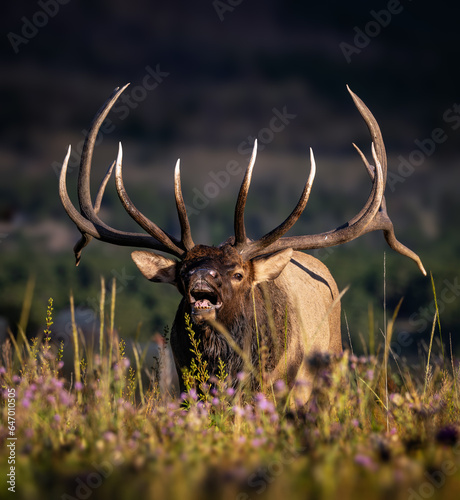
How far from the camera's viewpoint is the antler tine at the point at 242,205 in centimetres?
538

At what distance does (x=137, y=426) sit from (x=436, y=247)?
127 m

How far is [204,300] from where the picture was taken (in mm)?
5047

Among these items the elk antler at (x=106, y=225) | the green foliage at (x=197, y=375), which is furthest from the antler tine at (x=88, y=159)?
the green foliage at (x=197, y=375)

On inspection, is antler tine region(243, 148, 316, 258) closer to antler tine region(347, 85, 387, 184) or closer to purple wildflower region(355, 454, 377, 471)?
antler tine region(347, 85, 387, 184)

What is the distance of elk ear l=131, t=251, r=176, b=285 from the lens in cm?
582

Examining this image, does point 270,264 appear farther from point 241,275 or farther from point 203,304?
point 203,304

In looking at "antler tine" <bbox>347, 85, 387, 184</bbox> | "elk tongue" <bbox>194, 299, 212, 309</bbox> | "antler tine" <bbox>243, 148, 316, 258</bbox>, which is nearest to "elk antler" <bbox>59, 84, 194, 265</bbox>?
"antler tine" <bbox>243, 148, 316, 258</bbox>

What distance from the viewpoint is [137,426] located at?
329cm

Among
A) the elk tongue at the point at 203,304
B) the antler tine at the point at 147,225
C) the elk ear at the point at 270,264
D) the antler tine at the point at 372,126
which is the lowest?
the elk tongue at the point at 203,304

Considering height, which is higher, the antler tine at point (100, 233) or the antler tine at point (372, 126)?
the antler tine at point (372, 126)

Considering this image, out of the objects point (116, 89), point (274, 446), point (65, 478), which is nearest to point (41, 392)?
point (65, 478)

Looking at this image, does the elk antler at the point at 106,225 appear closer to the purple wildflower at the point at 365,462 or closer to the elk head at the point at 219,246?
the elk head at the point at 219,246

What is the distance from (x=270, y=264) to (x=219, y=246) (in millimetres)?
526

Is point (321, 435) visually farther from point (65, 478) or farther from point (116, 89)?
point (116, 89)
